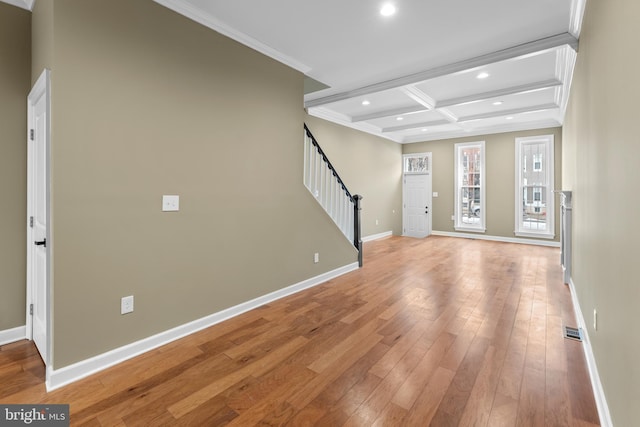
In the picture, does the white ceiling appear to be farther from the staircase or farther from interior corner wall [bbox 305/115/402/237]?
interior corner wall [bbox 305/115/402/237]

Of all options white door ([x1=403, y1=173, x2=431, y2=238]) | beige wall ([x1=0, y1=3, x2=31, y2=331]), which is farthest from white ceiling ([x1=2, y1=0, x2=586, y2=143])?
white door ([x1=403, y1=173, x2=431, y2=238])

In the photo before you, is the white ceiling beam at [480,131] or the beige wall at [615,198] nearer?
the beige wall at [615,198]

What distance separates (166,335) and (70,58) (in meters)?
2.24

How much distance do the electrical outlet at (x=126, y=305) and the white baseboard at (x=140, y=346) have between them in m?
0.28

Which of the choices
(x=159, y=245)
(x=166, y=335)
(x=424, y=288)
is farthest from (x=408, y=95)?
(x=166, y=335)

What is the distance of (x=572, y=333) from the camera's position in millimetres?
2842

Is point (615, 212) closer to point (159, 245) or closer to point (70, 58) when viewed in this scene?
point (159, 245)

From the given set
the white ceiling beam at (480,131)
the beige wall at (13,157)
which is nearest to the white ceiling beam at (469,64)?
the beige wall at (13,157)

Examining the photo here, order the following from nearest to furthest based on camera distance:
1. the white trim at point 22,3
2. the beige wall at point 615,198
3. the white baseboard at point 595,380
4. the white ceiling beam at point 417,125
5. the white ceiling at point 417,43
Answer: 1. the beige wall at point 615,198
2. the white baseboard at point 595,380
3. the white trim at point 22,3
4. the white ceiling at point 417,43
5. the white ceiling beam at point 417,125

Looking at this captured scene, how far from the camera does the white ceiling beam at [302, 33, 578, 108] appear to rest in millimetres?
3264

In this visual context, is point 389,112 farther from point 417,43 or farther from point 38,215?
point 38,215

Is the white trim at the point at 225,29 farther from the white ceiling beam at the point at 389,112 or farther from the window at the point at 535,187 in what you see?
the window at the point at 535,187

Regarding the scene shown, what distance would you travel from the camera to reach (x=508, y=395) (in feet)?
6.52

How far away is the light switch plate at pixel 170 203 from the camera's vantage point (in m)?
2.67
